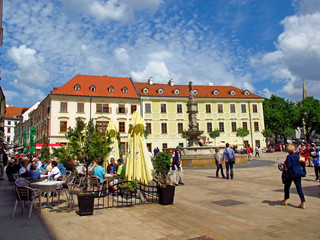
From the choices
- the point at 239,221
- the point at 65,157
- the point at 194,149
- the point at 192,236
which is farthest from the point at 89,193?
the point at 194,149

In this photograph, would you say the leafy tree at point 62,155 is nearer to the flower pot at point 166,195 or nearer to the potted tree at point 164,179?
the potted tree at point 164,179

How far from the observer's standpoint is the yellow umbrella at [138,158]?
7.74m

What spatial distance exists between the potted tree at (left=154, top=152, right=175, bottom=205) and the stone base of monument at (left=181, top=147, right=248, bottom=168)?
483 inches

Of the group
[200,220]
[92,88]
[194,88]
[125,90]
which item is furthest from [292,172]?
[194,88]

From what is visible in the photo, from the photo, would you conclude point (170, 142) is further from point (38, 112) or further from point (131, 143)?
point (131, 143)

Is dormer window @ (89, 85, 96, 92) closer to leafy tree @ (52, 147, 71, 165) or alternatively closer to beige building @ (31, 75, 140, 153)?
beige building @ (31, 75, 140, 153)

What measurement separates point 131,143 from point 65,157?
2.29 m

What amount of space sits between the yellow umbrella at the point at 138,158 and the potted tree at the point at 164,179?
33 centimetres

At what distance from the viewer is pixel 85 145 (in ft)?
22.1

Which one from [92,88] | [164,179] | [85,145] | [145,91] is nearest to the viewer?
[85,145]

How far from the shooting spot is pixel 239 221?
18.0 feet

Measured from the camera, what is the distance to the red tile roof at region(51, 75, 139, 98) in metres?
40.2

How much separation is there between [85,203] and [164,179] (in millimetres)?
2448

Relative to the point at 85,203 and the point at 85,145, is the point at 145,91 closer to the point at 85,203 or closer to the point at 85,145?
the point at 85,145
